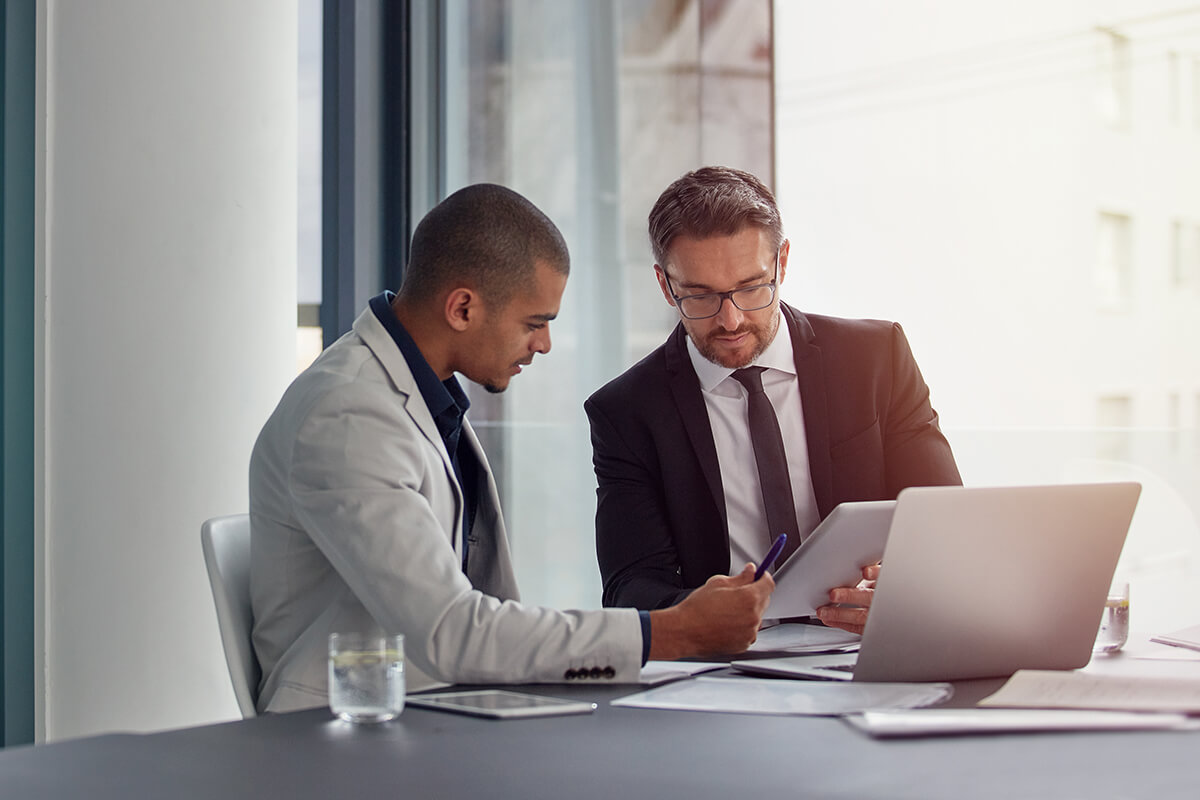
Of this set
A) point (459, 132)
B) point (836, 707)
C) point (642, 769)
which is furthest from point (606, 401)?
point (459, 132)

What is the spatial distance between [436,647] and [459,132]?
102 inches

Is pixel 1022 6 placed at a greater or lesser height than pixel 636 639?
greater

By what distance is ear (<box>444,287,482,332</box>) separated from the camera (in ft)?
5.93

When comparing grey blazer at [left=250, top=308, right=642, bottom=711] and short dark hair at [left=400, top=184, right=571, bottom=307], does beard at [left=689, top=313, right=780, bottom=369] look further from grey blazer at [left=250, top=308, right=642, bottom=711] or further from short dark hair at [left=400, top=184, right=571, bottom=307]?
grey blazer at [left=250, top=308, right=642, bottom=711]

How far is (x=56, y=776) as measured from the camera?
1030 millimetres

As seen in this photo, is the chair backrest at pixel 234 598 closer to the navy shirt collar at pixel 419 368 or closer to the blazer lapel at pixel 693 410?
the navy shirt collar at pixel 419 368

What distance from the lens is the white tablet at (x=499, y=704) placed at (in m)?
1.25

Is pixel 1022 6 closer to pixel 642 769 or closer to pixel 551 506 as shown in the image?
pixel 551 506

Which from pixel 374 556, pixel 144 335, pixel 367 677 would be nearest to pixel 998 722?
pixel 367 677

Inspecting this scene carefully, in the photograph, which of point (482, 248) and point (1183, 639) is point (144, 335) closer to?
point (482, 248)

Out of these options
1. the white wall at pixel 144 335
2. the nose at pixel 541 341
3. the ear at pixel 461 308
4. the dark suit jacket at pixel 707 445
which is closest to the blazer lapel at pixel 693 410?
the dark suit jacket at pixel 707 445

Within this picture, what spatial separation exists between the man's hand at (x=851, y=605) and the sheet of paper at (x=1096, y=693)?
283mm

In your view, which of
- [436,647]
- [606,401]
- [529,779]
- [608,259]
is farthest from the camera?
[608,259]

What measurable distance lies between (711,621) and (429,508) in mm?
373
